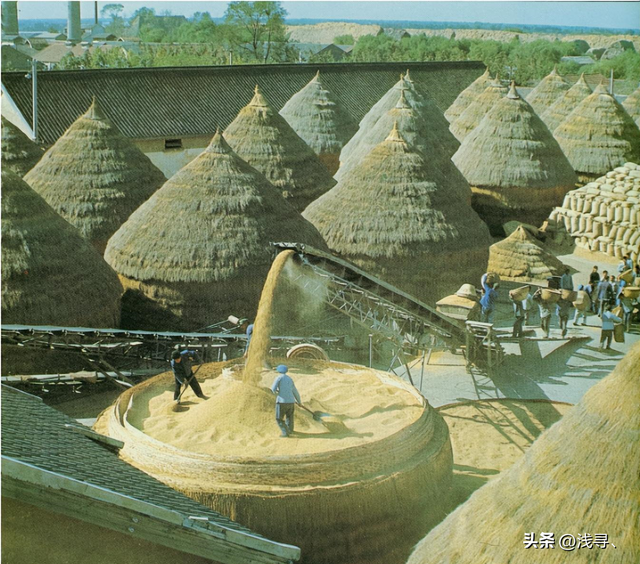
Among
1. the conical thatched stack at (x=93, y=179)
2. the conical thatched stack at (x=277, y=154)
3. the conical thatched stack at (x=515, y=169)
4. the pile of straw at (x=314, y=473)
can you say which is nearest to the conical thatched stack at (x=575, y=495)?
the pile of straw at (x=314, y=473)

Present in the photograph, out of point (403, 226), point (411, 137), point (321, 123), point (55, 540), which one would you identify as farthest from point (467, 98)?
point (55, 540)

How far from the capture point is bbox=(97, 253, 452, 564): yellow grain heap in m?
11.1

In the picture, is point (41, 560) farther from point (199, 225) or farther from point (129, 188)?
point (129, 188)

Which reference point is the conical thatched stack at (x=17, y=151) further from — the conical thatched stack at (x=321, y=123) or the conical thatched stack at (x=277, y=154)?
the conical thatched stack at (x=321, y=123)

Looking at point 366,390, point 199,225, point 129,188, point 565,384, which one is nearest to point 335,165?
point 129,188

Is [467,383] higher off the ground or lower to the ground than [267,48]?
lower

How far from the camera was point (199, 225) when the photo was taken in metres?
19.1

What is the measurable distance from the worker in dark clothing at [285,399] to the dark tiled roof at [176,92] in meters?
21.4

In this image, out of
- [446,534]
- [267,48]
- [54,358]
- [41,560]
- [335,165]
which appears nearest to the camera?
[41,560]

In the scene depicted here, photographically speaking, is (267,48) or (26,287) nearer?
(26,287)

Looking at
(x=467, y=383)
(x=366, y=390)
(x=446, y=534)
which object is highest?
(x=446, y=534)

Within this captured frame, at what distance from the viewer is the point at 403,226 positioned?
69.8ft

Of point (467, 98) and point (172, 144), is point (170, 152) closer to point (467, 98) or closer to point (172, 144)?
point (172, 144)

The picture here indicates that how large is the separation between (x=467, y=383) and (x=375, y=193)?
5.51 meters
